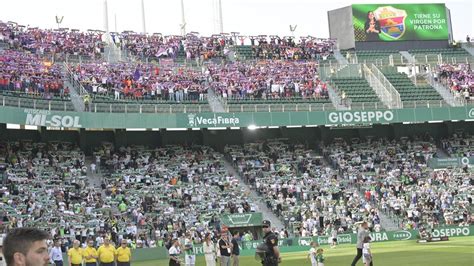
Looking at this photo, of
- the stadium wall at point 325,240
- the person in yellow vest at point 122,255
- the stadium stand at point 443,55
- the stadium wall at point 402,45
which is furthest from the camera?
the stadium wall at point 402,45

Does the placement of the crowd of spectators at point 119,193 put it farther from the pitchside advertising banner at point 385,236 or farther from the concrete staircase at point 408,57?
the concrete staircase at point 408,57

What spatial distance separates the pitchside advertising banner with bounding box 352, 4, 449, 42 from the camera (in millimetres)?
70312

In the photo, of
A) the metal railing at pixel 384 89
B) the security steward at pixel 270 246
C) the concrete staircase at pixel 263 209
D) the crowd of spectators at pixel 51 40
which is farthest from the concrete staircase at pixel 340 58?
the security steward at pixel 270 246

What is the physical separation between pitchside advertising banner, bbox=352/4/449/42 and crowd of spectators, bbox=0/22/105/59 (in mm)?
25227

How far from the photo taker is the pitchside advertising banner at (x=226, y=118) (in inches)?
1770

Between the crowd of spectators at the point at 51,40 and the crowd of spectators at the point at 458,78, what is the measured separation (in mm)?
27645

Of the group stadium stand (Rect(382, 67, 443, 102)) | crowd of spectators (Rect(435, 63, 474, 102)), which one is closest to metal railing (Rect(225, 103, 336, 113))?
stadium stand (Rect(382, 67, 443, 102))

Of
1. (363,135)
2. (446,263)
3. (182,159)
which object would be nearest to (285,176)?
(182,159)

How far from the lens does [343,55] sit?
6675cm

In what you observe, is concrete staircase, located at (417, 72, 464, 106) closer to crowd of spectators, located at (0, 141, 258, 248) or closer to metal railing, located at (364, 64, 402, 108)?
metal railing, located at (364, 64, 402, 108)

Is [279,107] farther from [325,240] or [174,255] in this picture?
[174,255]

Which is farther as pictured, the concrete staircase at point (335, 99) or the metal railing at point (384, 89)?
the metal railing at point (384, 89)

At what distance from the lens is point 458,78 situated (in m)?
62.2

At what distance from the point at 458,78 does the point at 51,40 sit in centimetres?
3230
